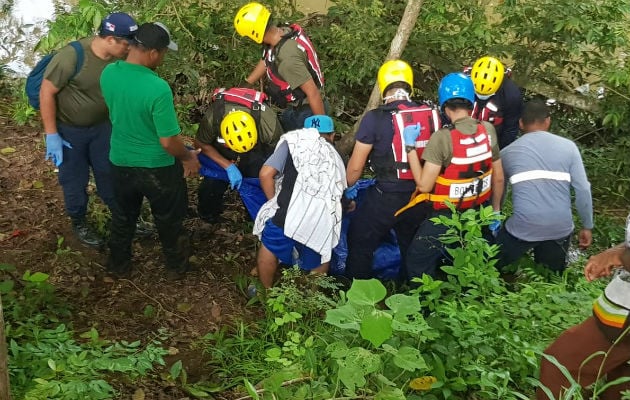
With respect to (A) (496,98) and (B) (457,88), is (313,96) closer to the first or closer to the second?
(B) (457,88)

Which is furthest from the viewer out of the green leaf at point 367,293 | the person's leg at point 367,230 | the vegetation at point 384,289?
the person's leg at point 367,230

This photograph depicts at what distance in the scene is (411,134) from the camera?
380cm

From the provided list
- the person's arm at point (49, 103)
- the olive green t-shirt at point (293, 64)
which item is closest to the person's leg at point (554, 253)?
the olive green t-shirt at point (293, 64)

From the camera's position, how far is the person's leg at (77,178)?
412 cm

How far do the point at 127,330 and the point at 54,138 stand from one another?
4.75ft

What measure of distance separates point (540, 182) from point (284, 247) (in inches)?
70.5

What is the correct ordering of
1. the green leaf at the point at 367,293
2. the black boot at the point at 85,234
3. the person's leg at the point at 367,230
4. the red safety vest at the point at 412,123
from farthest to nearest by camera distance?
1. the black boot at the point at 85,234
2. the person's leg at the point at 367,230
3. the red safety vest at the point at 412,123
4. the green leaf at the point at 367,293

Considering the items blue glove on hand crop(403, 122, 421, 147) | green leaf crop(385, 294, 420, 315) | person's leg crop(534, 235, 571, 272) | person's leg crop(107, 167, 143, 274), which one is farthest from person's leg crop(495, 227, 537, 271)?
person's leg crop(107, 167, 143, 274)

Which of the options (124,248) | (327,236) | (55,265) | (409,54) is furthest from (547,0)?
(55,265)

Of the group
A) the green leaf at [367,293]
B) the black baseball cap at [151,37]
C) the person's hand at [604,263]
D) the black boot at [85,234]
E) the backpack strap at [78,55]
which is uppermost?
the black baseball cap at [151,37]

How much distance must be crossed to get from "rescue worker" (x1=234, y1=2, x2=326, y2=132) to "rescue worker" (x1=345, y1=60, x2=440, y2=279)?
71 cm

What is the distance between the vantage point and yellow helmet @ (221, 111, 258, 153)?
4031 mm

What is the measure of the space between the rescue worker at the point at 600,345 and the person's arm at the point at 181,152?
2452mm

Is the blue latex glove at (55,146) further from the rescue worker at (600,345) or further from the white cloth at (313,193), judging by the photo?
the rescue worker at (600,345)
